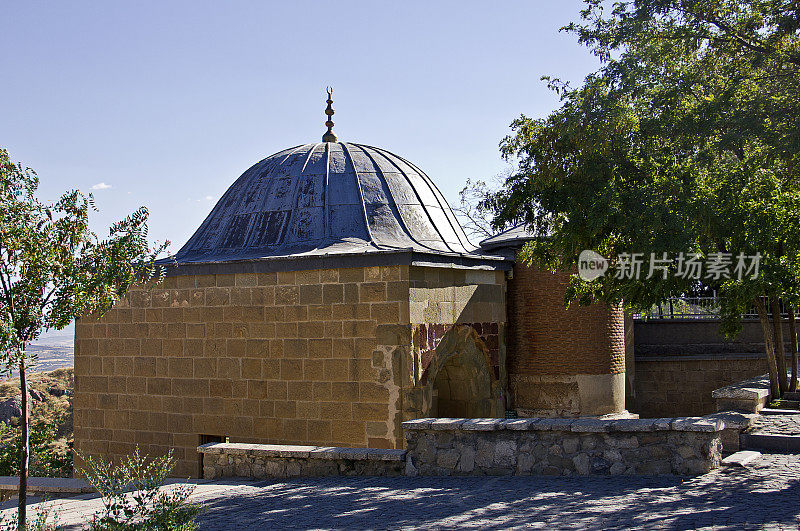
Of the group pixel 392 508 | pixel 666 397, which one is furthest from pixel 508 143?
pixel 666 397

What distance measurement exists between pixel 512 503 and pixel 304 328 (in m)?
4.82

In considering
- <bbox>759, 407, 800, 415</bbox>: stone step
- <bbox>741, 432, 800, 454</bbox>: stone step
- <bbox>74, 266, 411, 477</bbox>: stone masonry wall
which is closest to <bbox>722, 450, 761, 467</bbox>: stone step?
<bbox>741, 432, 800, 454</bbox>: stone step

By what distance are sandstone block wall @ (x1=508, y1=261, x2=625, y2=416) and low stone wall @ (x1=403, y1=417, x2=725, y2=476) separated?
542cm

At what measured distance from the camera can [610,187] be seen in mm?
9539

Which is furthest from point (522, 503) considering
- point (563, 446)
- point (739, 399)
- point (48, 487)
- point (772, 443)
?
point (48, 487)

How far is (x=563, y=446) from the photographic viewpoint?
7.61 m

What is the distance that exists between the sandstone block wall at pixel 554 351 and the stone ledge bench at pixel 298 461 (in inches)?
216

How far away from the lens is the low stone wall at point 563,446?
736cm

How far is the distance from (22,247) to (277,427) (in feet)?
17.8

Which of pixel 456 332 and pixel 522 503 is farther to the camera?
pixel 456 332

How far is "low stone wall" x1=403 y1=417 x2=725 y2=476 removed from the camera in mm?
7363

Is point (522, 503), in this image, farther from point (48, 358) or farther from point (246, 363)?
point (48, 358)

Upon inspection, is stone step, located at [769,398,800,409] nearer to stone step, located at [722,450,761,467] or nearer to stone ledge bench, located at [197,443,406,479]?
stone step, located at [722,450,761,467]

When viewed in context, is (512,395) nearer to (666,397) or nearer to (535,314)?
A: (535,314)
